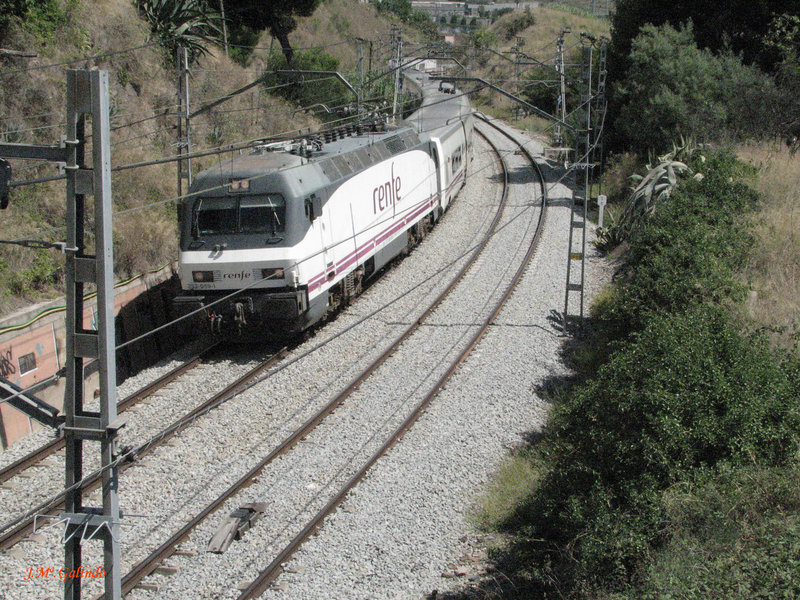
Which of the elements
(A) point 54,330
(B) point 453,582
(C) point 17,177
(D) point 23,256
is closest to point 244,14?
(C) point 17,177

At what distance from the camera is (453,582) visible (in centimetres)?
784

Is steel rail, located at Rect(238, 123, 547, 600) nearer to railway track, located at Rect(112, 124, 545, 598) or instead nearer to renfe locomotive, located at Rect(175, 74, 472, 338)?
railway track, located at Rect(112, 124, 545, 598)

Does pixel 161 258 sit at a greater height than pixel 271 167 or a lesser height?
lesser

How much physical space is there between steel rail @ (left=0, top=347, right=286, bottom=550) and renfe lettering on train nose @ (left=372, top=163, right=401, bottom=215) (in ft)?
14.7

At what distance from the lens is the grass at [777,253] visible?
12188mm

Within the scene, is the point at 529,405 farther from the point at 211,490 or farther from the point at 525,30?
the point at 525,30

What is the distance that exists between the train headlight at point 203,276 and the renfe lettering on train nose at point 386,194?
470 centimetres

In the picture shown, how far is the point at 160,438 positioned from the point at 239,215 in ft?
14.1

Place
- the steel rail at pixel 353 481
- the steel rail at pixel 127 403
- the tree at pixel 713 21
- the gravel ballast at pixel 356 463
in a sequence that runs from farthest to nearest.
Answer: the tree at pixel 713 21
the steel rail at pixel 127 403
the gravel ballast at pixel 356 463
the steel rail at pixel 353 481

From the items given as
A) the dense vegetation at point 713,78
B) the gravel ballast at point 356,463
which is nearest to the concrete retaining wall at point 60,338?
the gravel ballast at point 356,463

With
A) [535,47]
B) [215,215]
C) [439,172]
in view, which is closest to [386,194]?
[215,215]

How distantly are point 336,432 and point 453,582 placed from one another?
12.1 ft

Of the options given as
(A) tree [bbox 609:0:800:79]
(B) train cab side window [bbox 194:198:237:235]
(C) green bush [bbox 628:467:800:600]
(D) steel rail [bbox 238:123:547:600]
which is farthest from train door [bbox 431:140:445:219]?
(C) green bush [bbox 628:467:800:600]

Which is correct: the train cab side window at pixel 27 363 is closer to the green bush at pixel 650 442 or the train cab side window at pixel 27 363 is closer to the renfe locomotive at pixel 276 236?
the renfe locomotive at pixel 276 236
